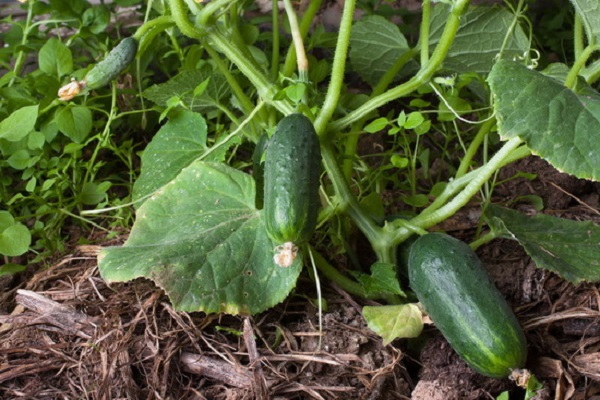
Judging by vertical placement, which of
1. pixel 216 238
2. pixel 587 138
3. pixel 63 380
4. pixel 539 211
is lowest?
pixel 539 211

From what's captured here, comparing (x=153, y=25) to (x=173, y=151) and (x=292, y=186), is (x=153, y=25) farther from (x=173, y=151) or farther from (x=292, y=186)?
(x=292, y=186)

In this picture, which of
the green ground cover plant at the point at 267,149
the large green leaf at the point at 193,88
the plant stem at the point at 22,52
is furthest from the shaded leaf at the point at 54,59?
the large green leaf at the point at 193,88

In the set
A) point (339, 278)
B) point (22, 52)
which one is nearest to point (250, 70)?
point (339, 278)

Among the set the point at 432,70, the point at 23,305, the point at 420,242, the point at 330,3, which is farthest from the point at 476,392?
the point at 330,3

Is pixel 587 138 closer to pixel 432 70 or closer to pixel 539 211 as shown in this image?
pixel 432 70

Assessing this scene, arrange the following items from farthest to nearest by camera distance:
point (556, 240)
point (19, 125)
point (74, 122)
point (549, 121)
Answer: point (74, 122), point (19, 125), point (556, 240), point (549, 121)

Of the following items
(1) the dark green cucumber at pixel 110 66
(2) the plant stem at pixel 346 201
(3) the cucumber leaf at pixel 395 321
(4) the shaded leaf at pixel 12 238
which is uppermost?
(1) the dark green cucumber at pixel 110 66

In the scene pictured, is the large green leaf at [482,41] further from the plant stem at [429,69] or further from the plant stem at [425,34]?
the plant stem at [429,69]

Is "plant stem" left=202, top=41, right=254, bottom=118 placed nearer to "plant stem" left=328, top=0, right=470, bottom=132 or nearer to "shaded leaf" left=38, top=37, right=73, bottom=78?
"plant stem" left=328, top=0, right=470, bottom=132

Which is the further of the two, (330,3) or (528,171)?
(330,3)
